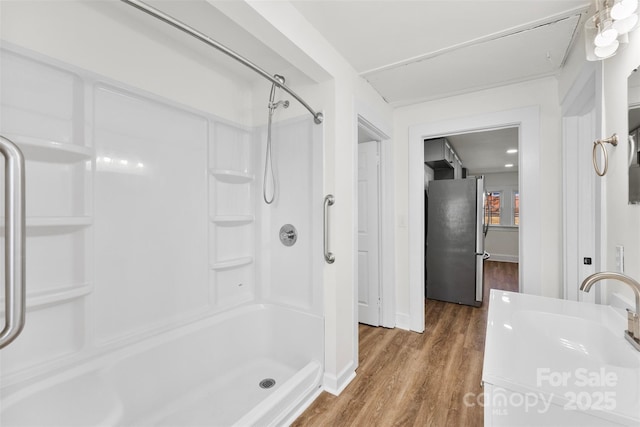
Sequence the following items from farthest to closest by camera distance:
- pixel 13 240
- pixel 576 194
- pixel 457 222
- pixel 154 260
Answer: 1. pixel 457 222
2. pixel 576 194
3. pixel 154 260
4. pixel 13 240

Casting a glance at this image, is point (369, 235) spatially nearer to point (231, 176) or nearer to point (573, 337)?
point (231, 176)

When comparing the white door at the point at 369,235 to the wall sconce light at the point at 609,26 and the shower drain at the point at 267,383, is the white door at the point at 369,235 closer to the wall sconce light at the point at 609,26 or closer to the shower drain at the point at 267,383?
the shower drain at the point at 267,383

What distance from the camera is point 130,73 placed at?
1598 mm

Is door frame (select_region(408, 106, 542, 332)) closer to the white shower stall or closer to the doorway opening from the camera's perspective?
the doorway opening

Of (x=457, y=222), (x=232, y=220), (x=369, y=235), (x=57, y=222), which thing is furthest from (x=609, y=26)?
(x=457, y=222)

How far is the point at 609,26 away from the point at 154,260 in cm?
255

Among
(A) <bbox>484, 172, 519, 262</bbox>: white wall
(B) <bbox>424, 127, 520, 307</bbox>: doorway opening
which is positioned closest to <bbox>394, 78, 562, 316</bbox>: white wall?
(B) <bbox>424, 127, 520, 307</bbox>: doorway opening

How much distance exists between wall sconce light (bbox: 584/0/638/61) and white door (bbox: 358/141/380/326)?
5.60ft

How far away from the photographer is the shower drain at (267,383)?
6.23ft

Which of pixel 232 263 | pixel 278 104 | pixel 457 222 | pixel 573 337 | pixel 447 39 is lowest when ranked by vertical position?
pixel 573 337

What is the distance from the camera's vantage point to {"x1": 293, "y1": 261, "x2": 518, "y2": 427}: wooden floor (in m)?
1.63

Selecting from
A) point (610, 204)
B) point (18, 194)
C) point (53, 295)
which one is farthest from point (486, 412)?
point (53, 295)

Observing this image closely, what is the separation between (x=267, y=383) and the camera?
6.31 ft

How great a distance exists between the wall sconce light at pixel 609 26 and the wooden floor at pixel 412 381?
1.98 metres
